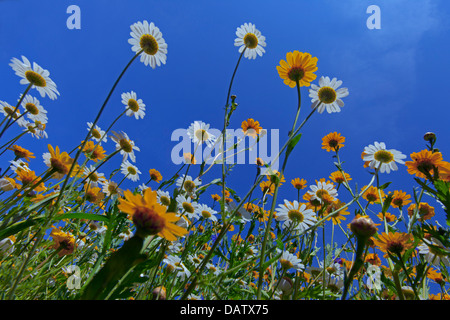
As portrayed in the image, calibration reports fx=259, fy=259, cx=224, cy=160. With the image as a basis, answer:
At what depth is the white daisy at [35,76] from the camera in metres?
1.55

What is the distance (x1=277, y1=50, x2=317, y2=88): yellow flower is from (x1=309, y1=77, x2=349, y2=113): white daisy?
13 centimetres

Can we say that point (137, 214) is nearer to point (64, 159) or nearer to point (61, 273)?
point (64, 159)

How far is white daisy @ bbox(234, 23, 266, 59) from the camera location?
1657mm

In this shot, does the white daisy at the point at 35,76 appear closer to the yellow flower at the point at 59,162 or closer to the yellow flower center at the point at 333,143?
the yellow flower at the point at 59,162

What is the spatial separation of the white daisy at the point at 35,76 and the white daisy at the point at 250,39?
123 centimetres

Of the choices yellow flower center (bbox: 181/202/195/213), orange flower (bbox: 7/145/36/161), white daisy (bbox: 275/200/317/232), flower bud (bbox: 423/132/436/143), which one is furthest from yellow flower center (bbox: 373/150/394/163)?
orange flower (bbox: 7/145/36/161)

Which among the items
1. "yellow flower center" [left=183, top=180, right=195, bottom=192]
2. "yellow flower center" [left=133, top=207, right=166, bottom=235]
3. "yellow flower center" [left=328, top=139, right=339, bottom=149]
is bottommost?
"yellow flower center" [left=133, top=207, right=166, bottom=235]

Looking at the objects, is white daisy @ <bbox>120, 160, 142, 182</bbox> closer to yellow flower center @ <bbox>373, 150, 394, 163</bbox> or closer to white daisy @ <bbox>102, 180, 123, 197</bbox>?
white daisy @ <bbox>102, 180, 123, 197</bbox>

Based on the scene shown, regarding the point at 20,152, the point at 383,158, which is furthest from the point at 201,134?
the point at 20,152

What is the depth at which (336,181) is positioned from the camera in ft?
7.43

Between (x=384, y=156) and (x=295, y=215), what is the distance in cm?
73
